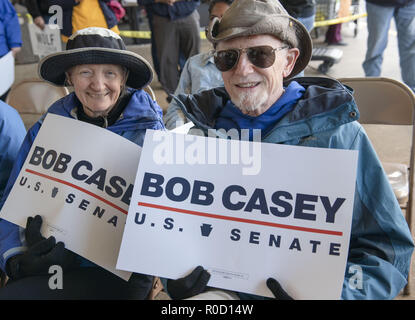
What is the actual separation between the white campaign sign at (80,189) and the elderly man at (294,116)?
1.02ft

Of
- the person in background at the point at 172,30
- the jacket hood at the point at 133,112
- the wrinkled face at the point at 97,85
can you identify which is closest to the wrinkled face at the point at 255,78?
the jacket hood at the point at 133,112

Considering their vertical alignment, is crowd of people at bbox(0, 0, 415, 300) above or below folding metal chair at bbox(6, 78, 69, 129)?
below

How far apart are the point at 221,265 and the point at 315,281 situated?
289mm

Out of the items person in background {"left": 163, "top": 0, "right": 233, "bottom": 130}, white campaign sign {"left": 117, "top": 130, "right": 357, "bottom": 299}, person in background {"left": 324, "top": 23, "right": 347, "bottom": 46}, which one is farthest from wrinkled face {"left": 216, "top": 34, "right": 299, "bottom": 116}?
person in background {"left": 324, "top": 23, "right": 347, "bottom": 46}

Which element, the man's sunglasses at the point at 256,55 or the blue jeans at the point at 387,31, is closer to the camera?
the man's sunglasses at the point at 256,55

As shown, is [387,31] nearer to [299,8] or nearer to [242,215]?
[299,8]

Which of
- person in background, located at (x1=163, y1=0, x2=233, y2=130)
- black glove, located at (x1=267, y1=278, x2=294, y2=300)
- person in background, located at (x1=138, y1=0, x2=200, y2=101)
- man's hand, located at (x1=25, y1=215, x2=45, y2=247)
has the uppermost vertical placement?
person in background, located at (x1=138, y1=0, x2=200, y2=101)

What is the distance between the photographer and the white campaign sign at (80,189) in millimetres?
1561

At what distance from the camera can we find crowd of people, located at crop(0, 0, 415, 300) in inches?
55.6

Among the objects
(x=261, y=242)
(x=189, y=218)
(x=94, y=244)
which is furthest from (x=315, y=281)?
(x=94, y=244)

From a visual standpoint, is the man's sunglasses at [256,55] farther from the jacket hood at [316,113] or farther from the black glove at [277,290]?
the black glove at [277,290]

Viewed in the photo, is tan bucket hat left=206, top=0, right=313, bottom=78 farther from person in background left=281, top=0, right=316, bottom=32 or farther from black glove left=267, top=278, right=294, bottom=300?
person in background left=281, top=0, right=316, bottom=32

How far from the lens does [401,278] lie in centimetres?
141

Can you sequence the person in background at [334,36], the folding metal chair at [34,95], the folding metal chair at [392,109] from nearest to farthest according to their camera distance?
the folding metal chair at [392,109] → the folding metal chair at [34,95] → the person in background at [334,36]
